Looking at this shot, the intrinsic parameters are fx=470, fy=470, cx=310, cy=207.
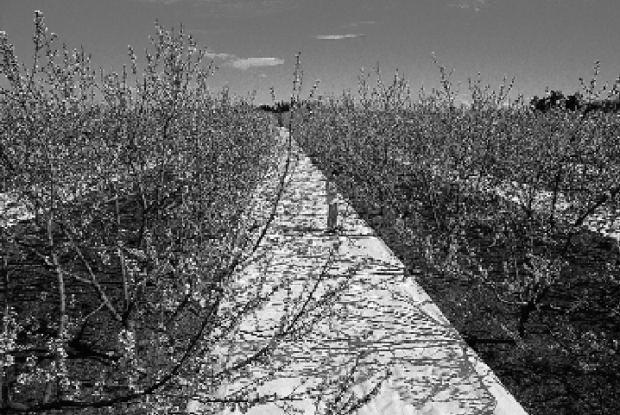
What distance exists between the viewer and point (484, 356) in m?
4.53

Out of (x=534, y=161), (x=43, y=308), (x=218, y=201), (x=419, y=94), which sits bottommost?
(x=43, y=308)

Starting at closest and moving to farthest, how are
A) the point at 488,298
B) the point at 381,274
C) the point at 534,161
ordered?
the point at 488,298 < the point at 381,274 < the point at 534,161

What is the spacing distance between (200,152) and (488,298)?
403 centimetres

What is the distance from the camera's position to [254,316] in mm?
5082

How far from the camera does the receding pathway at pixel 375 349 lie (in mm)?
3717

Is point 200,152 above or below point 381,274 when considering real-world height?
above

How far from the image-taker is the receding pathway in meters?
3.72

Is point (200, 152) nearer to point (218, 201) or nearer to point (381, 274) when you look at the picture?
point (218, 201)

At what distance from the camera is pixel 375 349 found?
4547 millimetres

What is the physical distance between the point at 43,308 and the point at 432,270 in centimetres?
517

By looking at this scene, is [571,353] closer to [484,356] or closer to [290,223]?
[484,356]

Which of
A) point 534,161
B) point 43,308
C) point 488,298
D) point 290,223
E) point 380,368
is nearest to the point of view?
point 380,368

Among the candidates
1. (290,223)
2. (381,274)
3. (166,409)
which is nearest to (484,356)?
(381,274)

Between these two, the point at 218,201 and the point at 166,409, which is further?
the point at 218,201
